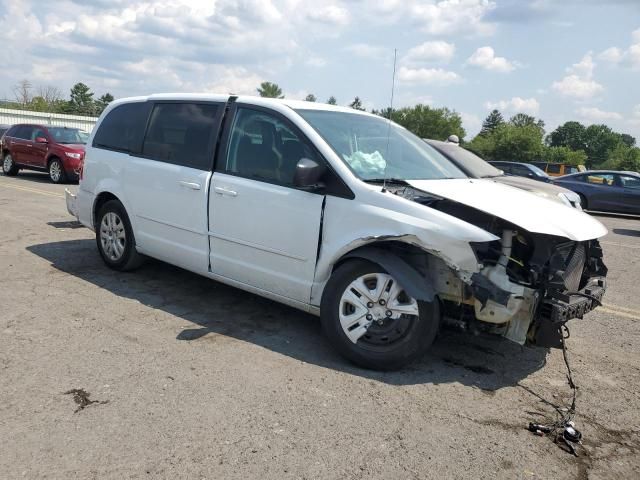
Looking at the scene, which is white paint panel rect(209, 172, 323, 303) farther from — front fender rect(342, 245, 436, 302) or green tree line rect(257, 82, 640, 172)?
green tree line rect(257, 82, 640, 172)

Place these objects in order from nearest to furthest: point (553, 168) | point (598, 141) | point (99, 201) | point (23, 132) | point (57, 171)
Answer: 1. point (99, 201)
2. point (57, 171)
3. point (23, 132)
4. point (553, 168)
5. point (598, 141)

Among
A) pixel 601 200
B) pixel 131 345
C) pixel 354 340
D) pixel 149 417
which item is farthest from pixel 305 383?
pixel 601 200

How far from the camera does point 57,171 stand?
16.0 meters

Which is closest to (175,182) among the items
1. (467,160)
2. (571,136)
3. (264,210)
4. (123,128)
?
(264,210)

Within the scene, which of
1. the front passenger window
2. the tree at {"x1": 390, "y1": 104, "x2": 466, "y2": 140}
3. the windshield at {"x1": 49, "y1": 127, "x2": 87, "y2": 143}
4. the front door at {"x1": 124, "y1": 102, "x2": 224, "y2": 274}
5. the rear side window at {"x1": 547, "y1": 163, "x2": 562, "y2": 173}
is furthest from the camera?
the tree at {"x1": 390, "y1": 104, "x2": 466, "y2": 140}

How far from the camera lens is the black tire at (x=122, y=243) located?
592 centimetres

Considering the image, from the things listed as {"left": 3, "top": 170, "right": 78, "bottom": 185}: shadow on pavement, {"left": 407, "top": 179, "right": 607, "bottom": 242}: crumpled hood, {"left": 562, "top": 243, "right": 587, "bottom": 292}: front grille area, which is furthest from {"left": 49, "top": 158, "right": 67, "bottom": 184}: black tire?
{"left": 562, "top": 243, "right": 587, "bottom": 292}: front grille area

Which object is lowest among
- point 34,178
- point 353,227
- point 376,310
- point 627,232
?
point 34,178

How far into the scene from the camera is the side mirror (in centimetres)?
409

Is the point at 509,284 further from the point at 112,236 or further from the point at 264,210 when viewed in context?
the point at 112,236

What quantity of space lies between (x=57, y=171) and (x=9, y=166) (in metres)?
2.85

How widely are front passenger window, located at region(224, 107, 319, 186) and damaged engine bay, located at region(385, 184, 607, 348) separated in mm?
916

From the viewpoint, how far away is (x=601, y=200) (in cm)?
1741

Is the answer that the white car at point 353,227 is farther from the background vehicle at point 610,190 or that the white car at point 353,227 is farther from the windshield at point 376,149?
the background vehicle at point 610,190
